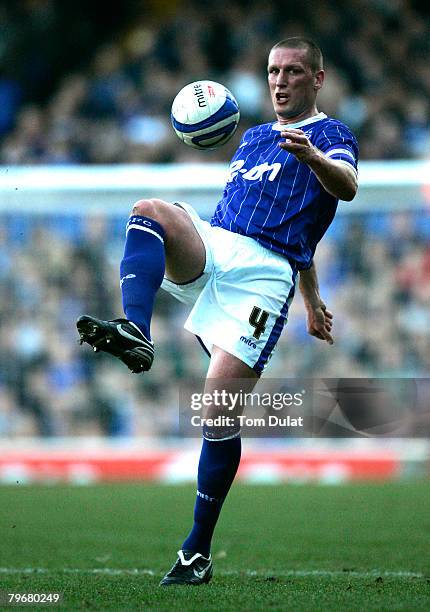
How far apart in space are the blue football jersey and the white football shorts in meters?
0.08

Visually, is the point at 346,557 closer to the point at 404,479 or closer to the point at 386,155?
the point at 404,479

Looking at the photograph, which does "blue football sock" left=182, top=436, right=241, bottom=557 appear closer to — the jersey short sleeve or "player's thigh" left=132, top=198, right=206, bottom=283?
"player's thigh" left=132, top=198, right=206, bottom=283

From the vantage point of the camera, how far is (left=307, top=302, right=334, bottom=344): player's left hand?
5.72 meters

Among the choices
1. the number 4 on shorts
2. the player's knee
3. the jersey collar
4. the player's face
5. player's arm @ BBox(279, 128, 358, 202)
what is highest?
the player's face

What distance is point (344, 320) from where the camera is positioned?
1143 cm

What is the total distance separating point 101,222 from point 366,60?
5.30 m

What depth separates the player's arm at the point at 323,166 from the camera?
456 centimetres

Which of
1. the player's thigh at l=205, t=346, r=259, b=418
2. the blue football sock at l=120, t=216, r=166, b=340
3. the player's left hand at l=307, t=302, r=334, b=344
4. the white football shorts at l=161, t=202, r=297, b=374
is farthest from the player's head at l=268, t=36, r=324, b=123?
the player's thigh at l=205, t=346, r=259, b=418

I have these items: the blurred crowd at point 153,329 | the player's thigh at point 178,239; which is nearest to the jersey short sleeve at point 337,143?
the player's thigh at point 178,239

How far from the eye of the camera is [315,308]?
225 inches

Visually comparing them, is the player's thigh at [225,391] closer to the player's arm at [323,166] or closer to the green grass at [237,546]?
the green grass at [237,546]

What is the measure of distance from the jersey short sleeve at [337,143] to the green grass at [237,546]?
1.81 meters

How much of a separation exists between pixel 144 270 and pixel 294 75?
118 cm

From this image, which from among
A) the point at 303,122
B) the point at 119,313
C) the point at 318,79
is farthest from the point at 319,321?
the point at 119,313
